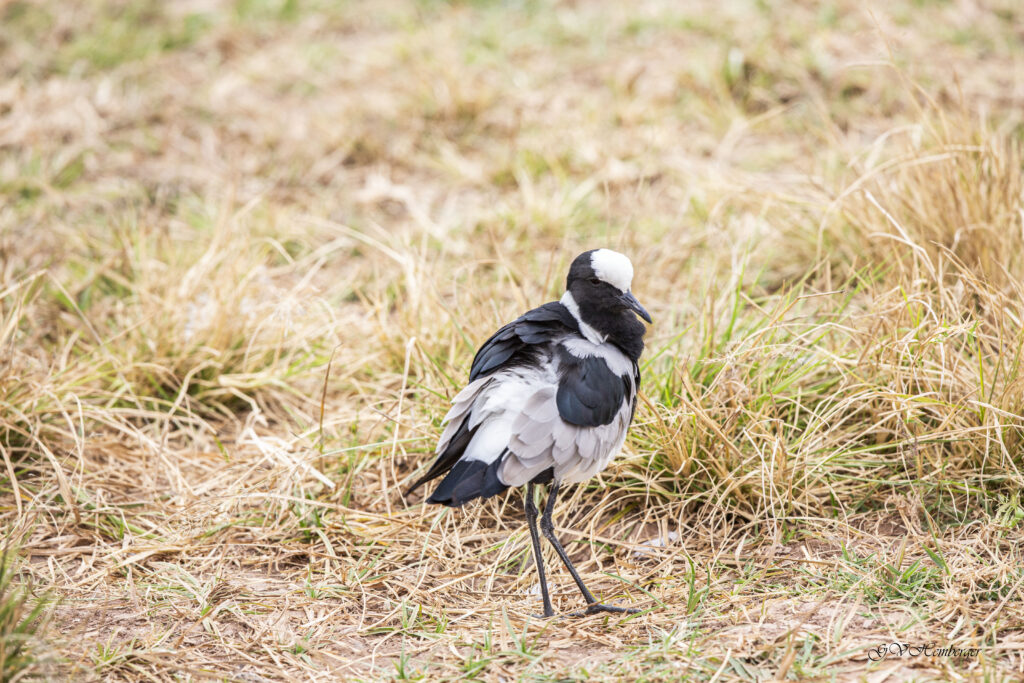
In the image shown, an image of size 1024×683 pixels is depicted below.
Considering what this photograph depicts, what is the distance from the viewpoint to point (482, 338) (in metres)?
3.82

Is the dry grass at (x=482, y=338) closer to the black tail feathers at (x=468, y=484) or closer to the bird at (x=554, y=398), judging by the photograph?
the bird at (x=554, y=398)

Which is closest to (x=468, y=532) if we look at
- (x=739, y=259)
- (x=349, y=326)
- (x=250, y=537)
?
(x=250, y=537)

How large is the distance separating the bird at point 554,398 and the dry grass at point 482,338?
0.30m

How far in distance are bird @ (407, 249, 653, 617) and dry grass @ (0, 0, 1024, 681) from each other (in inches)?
11.7

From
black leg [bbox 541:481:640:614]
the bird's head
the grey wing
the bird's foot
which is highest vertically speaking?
the bird's head

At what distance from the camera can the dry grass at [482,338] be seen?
9.38ft

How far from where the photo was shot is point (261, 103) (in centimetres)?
670

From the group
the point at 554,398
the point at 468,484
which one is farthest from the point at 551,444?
the point at 468,484

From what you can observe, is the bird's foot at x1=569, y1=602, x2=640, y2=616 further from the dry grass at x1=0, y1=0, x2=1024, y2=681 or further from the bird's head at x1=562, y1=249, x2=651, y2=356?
the bird's head at x1=562, y1=249, x2=651, y2=356

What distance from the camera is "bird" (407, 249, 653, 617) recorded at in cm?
289

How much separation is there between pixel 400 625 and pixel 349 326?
1651 millimetres

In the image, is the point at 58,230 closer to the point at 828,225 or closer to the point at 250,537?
the point at 250,537

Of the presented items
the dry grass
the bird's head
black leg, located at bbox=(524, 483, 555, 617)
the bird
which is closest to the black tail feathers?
the bird

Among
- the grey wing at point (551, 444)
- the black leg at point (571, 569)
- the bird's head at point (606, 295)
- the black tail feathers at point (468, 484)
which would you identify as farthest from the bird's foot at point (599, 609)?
the bird's head at point (606, 295)
